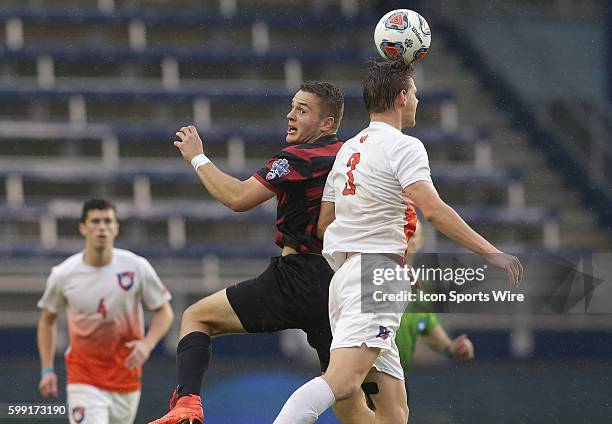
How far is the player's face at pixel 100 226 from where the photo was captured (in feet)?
26.2

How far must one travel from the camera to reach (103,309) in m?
8.00

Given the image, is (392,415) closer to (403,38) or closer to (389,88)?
(389,88)

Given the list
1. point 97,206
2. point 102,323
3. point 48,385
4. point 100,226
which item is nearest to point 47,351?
point 48,385

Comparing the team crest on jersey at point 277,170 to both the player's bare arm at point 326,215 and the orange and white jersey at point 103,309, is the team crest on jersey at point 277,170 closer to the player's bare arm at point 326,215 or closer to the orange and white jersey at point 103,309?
the player's bare arm at point 326,215

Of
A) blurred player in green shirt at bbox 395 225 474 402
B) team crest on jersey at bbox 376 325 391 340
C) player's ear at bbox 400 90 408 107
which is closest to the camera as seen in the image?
team crest on jersey at bbox 376 325 391 340

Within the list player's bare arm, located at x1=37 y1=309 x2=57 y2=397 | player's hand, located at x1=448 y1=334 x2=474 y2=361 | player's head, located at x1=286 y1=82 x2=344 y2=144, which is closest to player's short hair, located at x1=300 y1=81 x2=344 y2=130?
player's head, located at x1=286 y1=82 x2=344 y2=144

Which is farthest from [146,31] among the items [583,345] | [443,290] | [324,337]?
[324,337]

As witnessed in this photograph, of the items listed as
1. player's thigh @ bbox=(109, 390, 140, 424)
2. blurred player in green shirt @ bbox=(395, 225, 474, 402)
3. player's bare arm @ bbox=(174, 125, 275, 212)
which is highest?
player's bare arm @ bbox=(174, 125, 275, 212)

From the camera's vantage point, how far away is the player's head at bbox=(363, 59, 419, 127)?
505cm

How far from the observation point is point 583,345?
34.1 ft

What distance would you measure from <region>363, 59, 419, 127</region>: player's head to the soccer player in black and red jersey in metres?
0.42

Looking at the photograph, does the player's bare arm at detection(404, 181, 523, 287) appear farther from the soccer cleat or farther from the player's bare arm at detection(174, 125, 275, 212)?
the soccer cleat

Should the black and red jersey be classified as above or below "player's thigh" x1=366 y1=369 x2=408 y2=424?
above

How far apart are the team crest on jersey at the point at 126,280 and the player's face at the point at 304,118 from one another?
2872 mm
